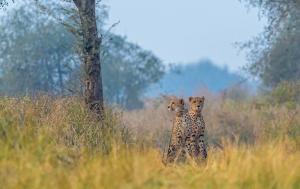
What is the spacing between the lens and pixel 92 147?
13.3m

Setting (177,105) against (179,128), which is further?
(177,105)

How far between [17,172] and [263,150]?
3.42 m

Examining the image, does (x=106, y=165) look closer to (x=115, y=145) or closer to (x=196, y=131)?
(x=115, y=145)

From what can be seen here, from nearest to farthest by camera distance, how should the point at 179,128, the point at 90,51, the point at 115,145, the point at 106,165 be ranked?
the point at 106,165 → the point at 115,145 → the point at 179,128 → the point at 90,51

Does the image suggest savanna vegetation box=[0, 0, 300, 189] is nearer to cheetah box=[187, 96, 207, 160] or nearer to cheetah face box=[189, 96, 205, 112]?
cheetah box=[187, 96, 207, 160]

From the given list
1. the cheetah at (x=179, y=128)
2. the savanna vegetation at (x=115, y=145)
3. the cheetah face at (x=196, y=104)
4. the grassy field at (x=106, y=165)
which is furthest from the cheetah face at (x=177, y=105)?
the grassy field at (x=106, y=165)

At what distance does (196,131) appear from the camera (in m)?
14.1

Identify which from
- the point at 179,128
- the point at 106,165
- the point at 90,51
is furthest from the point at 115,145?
the point at 90,51

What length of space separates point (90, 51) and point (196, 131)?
4.30m

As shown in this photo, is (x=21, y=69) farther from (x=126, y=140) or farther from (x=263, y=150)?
(x=263, y=150)

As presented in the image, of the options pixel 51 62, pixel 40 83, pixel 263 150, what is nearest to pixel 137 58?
pixel 51 62

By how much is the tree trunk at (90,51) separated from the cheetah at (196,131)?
3.44 metres

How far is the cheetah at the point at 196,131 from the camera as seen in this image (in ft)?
45.6

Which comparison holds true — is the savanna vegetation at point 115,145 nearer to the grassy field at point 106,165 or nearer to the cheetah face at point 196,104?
the grassy field at point 106,165
